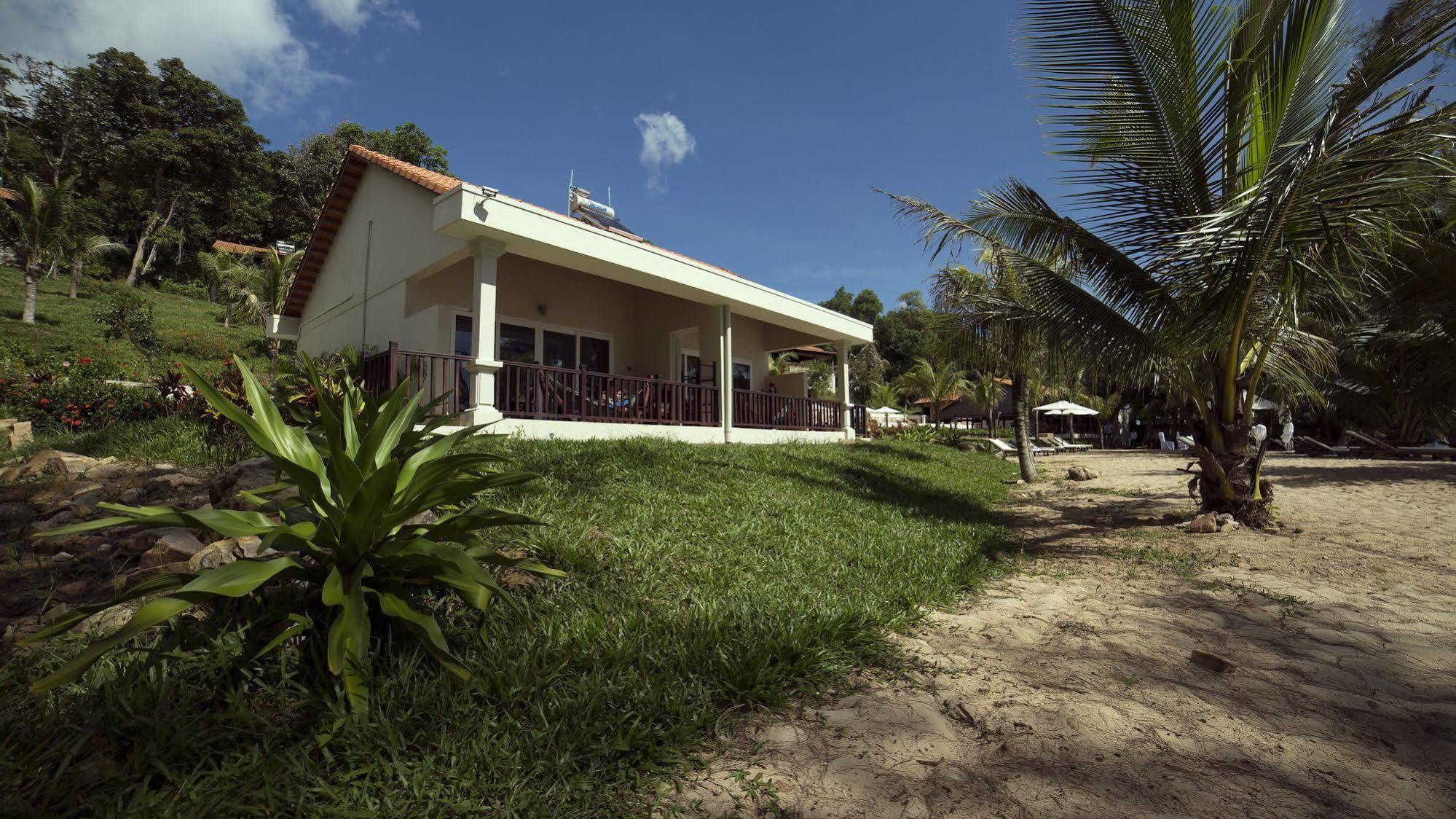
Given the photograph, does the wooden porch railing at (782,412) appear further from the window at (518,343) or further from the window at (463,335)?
the window at (463,335)

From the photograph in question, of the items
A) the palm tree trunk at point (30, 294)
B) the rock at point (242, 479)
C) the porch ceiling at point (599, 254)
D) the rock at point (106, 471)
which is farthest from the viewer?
the palm tree trunk at point (30, 294)

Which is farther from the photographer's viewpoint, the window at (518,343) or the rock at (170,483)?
the window at (518,343)

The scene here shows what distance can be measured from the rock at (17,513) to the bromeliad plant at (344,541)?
9.26ft

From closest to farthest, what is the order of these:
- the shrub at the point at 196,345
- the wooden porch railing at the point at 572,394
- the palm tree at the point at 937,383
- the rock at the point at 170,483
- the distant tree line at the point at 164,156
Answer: the rock at the point at 170,483 → the wooden porch railing at the point at 572,394 → the shrub at the point at 196,345 → the palm tree at the point at 937,383 → the distant tree line at the point at 164,156

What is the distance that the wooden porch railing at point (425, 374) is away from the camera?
7.84 m

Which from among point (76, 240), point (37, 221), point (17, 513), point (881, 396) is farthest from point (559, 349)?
point (881, 396)

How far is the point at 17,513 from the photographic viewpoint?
440 cm

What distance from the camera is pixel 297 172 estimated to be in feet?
120

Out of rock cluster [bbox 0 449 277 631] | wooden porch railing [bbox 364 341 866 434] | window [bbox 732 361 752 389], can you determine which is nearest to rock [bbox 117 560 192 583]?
rock cluster [bbox 0 449 277 631]

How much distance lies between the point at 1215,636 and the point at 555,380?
8287 millimetres

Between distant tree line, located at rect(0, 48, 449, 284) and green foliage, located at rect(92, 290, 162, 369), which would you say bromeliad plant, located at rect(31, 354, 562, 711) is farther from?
distant tree line, located at rect(0, 48, 449, 284)

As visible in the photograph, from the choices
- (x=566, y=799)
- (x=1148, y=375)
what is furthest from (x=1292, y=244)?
(x=566, y=799)

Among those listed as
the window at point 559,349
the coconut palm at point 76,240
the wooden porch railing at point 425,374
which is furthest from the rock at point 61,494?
the coconut palm at point 76,240

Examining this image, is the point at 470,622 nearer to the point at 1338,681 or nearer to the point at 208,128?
the point at 1338,681
